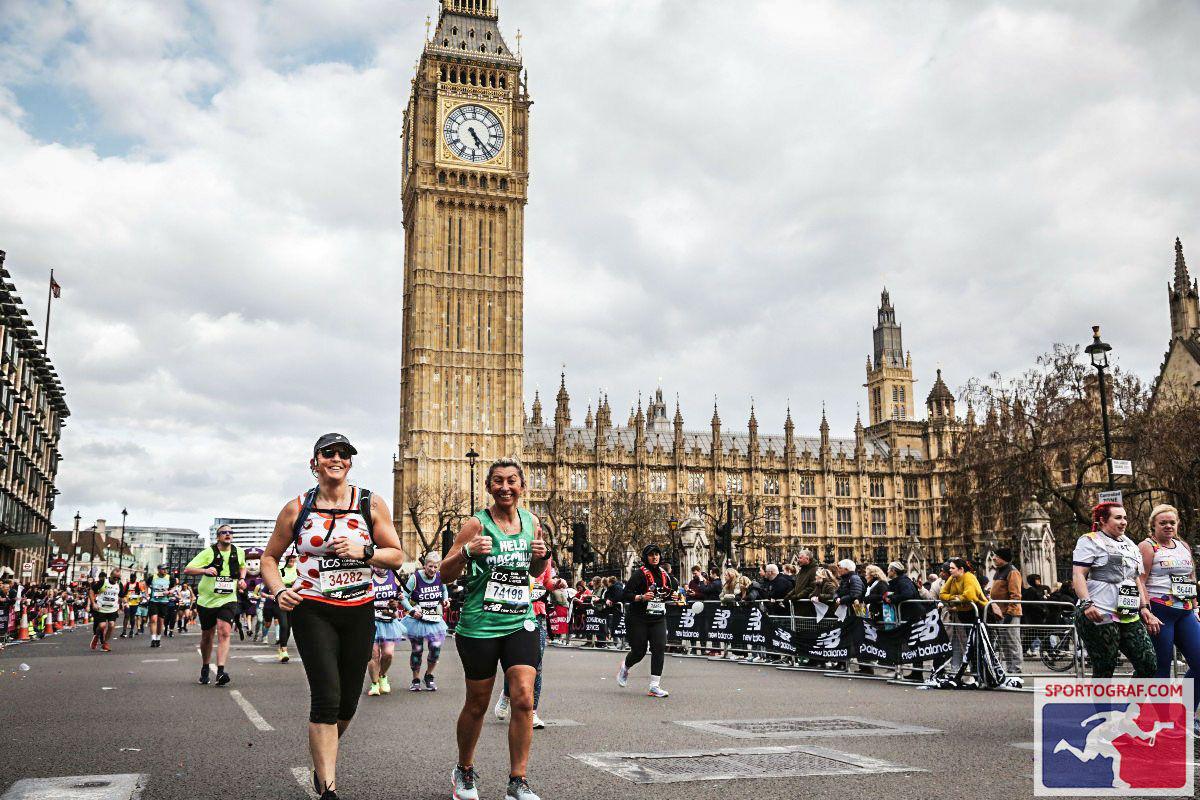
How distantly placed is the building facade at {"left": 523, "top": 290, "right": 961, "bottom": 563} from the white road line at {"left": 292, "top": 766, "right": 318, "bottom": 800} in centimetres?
7195

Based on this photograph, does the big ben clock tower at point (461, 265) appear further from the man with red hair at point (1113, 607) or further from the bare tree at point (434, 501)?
the man with red hair at point (1113, 607)

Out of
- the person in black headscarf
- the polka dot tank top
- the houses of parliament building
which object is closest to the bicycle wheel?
the person in black headscarf

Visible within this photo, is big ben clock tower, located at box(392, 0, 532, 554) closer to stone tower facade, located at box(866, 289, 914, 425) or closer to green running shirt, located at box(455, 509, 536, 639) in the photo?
stone tower facade, located at box(866, 289, 914, 425)

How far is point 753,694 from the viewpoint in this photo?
1159 centimetres

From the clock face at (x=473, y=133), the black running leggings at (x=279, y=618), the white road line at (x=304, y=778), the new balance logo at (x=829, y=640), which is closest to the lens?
the white road line at (x=304, y=778)

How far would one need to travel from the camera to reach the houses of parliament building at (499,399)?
254 feet

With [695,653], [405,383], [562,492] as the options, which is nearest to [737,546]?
[562,492]

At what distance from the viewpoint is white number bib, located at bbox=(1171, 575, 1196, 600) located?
301 inches

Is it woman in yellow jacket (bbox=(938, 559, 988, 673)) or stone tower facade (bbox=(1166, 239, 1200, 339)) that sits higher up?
stone tower facade (bbox=(1166, 239, 1200, 339))

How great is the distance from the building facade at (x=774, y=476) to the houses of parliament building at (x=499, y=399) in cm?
15

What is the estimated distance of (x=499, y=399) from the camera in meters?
78.5

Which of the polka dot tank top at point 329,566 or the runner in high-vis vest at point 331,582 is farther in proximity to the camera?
the polka dot tank top at point 329,566

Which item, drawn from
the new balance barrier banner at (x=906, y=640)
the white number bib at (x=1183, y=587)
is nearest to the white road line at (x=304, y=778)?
the white number bib at (x=1183, y=587)

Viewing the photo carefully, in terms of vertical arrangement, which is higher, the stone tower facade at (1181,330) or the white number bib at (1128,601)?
the stone tower facade at (1181,330)
